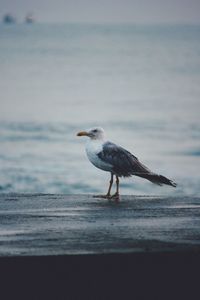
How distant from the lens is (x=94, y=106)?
42.1 m

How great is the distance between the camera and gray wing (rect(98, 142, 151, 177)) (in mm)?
6113

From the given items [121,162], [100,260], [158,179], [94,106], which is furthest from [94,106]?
[100,260]

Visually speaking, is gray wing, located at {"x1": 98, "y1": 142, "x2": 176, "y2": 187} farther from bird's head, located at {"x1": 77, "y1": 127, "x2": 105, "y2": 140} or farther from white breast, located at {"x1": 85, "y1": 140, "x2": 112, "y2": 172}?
bird's head, located at {"x1": 77, "y1": 127, "x2": 105, "y2": 140}

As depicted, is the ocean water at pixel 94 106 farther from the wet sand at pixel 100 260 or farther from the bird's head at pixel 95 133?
the wet sand at pixel 100 260

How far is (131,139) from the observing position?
88.5 feet

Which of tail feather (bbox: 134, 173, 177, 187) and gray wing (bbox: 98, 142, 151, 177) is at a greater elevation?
gray wing (bbox: 98, 142, 151, 177)

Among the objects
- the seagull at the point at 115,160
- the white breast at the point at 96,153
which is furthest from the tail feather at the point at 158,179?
the white breast at the point at 96,153

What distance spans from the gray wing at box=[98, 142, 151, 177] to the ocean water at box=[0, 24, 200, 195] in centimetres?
706

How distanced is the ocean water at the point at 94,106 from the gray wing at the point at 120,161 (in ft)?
23.2

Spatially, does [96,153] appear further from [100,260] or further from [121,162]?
[100,260]

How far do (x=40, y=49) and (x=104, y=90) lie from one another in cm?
3304

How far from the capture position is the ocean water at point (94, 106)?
17.7 m

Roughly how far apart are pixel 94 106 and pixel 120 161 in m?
36.0

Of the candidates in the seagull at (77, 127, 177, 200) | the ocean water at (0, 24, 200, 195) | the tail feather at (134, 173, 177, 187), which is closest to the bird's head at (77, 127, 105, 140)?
the seagull at (77, 127, 177, 200)
